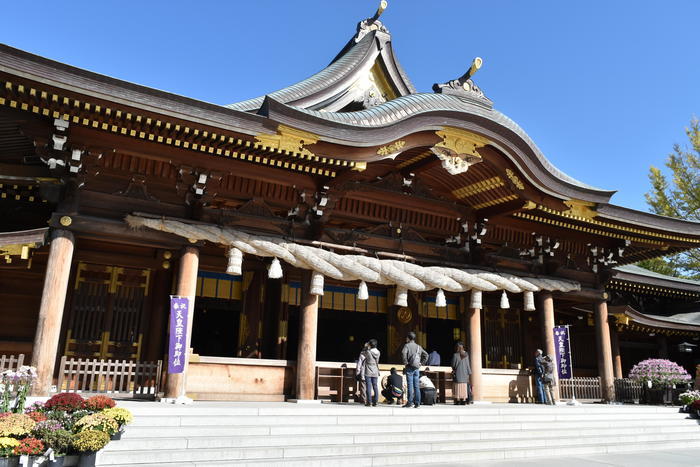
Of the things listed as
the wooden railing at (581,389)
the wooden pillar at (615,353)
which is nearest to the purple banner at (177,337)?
the wooden railing at (581,389)

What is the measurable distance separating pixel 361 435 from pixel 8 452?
4.60 meters

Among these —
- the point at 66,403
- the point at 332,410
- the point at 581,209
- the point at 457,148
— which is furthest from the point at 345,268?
the point at 581,209

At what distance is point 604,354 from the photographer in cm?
1468

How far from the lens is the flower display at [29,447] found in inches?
225

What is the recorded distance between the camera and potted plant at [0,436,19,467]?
565cm

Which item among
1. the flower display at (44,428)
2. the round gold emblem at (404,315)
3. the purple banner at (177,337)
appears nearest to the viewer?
the flower display at (44,428)

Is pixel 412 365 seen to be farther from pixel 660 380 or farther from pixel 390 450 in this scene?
pixel 660 380

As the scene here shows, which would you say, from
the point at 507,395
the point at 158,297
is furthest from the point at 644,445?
the point at 158,297

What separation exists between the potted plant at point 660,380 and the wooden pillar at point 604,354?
1066mm

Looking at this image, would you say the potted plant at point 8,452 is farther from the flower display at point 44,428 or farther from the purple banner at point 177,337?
the purple banner at point 177,337

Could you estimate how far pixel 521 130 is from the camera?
1181cm

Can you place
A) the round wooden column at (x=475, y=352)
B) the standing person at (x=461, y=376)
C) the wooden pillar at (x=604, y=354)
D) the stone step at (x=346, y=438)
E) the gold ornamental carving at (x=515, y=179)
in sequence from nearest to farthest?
1. the stone step at (x=346, y=438)
2. the standing person at (x=461, y=376)
3. the gold ornamental carving at (x=515, y=179)
4. the round wooden column at (x=475, y=352)
5. the wooden pillar at (x=604, y=354)

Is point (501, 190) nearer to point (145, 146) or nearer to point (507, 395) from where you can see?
point (507, 395)

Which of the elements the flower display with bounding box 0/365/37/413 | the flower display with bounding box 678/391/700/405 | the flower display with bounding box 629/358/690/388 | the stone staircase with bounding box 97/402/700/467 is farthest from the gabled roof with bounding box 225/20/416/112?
the flower display with bounding box 678/391/700/405
